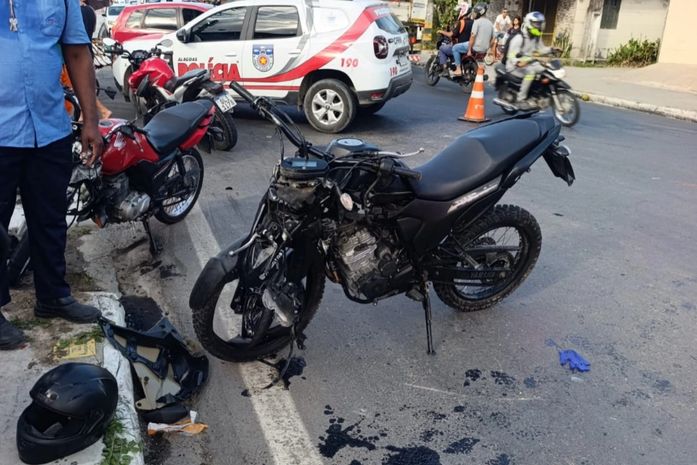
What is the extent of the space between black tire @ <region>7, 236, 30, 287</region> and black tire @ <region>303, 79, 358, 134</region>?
563 cm

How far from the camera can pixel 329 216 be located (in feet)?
10.4

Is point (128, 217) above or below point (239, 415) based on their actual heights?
above

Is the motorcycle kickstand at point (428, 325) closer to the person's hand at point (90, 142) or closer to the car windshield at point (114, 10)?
the person's hand at point (90, 142)

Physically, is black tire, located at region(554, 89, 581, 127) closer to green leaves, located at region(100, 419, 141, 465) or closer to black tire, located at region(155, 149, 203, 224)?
black tire, located at region(155, 149, 203, 224)

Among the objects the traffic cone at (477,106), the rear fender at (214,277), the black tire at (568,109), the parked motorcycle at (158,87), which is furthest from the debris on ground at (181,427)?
the black tire at (568,109)

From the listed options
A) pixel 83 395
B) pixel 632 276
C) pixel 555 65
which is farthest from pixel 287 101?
pixel 83 395

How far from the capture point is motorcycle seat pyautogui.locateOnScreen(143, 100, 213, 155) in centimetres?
479

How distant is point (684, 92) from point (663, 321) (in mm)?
12091

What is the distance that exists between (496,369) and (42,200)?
2608mm

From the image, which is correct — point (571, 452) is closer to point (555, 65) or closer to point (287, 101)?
point (287, 101)

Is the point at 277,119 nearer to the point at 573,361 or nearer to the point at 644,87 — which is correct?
the point at 573,361

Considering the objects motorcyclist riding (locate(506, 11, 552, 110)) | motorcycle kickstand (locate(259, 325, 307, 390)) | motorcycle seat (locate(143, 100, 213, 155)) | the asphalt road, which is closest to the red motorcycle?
motorcycle seat (locate(143, 100, 213, 155))

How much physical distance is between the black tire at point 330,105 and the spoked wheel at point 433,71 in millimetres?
5768

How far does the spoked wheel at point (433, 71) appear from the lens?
46.7 ft
